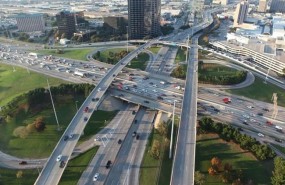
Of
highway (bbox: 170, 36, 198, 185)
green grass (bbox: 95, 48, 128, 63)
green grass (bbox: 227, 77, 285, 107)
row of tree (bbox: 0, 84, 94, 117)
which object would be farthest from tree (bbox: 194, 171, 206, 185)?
green grass (bbox: 95, 48, 128, 63)

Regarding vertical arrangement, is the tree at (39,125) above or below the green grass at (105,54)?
below

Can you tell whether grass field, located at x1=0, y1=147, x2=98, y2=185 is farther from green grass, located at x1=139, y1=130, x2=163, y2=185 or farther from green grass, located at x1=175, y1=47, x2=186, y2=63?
green grass, located at x1=175, y1=47, x2=186, y2=63

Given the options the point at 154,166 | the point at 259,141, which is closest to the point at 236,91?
the point at 259,141

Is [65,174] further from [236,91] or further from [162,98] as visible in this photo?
[236,91]

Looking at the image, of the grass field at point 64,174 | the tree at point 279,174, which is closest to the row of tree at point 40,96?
the grass field at point 64,174

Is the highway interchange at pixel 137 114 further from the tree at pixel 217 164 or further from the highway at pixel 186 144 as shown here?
the tree at pixel 217 164
